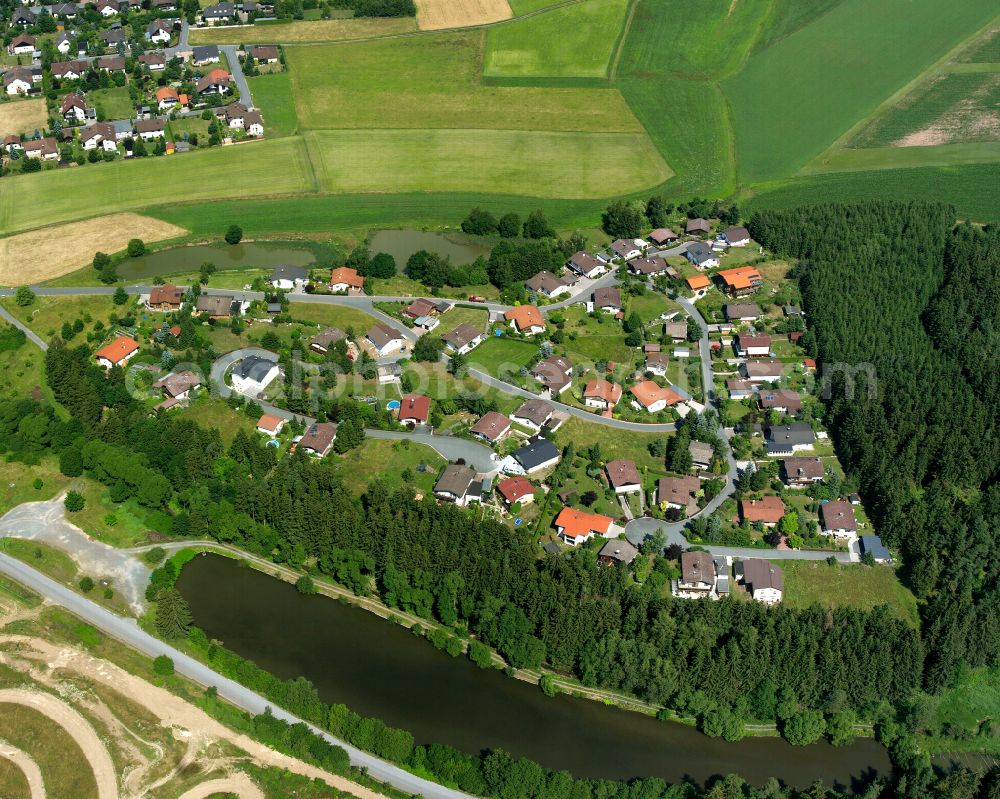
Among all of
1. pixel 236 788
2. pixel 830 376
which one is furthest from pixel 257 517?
pixel 830 376

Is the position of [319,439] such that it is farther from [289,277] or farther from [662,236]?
[662,236]

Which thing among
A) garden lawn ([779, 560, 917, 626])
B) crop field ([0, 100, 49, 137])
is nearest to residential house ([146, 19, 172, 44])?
crop field ([0, 100, 49, 137])

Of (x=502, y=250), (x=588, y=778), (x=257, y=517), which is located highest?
(x=502, y=250)

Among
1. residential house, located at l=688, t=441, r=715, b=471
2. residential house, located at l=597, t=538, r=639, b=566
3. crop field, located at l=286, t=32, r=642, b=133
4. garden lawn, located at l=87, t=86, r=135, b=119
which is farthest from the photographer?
garden lawn, located at l=87, t=86, r=135, b=119

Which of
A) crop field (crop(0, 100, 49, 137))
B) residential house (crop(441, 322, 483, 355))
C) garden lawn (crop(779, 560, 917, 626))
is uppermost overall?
crop field (crop(0, 100, 49, 137))

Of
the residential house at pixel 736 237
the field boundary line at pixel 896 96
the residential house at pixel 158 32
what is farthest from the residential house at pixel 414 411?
the residential house at pixel 158 32

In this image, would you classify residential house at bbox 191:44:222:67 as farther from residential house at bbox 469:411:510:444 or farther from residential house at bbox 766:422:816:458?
residential house at bbox 766:422:816:458

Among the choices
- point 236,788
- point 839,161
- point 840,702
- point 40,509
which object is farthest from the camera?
point 839,161

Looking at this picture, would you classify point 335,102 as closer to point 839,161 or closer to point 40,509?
point 839,161
